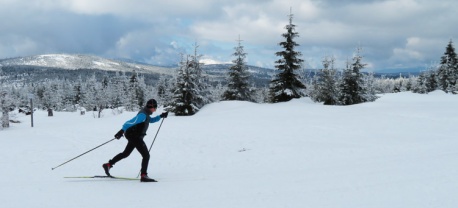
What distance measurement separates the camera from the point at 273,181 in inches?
322

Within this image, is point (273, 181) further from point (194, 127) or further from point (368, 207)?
point (194, 127)

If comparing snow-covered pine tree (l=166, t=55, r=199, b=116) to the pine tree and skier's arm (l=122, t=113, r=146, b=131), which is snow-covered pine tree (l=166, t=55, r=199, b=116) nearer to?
the pine tree

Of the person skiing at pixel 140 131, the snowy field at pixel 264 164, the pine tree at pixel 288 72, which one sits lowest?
the snowy field at pixel 264 164

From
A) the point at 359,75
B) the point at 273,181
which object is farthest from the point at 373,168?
the point at 359,75

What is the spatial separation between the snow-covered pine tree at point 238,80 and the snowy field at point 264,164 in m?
14.6

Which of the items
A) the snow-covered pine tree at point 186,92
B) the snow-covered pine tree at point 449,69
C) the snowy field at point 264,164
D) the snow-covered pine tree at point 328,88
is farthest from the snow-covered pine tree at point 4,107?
the snow-covered pine tree at point 449,69

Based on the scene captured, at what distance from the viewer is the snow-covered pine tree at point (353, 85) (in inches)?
1328

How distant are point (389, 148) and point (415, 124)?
5.21 m

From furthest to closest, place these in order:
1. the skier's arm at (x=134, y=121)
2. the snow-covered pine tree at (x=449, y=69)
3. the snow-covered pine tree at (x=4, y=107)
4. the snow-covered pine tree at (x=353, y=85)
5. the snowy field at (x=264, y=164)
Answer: the snow-covered pine tree at (x=449, y=69) < the snow-covered pine tree at (x=353, y=85) < the snow-covered pine tree at (x=4, y=107) < the skier's arm at (x=134, y=121) < the snowy field at (x=264, y=164)

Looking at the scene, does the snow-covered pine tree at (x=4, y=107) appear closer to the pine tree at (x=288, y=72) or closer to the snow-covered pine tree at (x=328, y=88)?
the pine tree at (x=288, y=72)

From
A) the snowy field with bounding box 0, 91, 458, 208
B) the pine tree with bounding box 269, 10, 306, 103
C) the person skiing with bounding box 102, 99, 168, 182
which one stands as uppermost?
the pine tree with bounding box 269, 10, 306, 103

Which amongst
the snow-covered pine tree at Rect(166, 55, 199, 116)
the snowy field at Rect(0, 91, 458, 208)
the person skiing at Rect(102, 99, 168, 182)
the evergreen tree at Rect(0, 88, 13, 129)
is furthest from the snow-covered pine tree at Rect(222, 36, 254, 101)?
the person skiing at Rect(102, 99, 168, 182)

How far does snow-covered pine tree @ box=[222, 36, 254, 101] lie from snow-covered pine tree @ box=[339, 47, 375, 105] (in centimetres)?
960

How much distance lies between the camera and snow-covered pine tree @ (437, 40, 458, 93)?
163 feet
